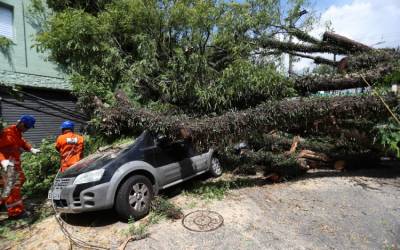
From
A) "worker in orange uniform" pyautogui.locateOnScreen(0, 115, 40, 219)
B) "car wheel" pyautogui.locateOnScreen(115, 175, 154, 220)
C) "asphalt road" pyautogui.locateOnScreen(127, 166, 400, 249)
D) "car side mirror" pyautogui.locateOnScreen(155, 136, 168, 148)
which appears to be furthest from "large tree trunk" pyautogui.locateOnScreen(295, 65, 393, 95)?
"worker in orange uniform" pyautogui.locateOnScreen(0, 115, 40, 219)

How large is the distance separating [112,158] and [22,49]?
8902 mm

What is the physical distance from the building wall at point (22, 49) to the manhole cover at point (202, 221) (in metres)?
9.61

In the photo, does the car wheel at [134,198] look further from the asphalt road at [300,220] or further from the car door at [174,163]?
the car door at [174,163]

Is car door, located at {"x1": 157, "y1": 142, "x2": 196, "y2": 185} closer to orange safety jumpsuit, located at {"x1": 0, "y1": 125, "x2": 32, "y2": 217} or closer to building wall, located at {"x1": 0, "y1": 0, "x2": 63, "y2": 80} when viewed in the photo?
orange safety jumpsuit, located at {"x1": 0, "y1": 125, "x2": 32, "y2": 217}

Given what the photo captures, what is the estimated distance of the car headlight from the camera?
453 cm

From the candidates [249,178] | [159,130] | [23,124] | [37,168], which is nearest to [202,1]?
[159,130]

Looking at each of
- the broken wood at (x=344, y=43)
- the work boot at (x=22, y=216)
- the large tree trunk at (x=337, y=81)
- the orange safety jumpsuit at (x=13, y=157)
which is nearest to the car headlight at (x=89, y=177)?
the orange safety jumpsuit at (x=13, y=157)

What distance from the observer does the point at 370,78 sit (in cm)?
733

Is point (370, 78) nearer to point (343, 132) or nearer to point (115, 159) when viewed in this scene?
point (343, 132)

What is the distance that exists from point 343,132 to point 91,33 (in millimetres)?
8481

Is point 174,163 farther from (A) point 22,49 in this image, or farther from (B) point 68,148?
(A) point 22,49

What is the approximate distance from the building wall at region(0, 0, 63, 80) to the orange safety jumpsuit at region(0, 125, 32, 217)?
6.36 metres

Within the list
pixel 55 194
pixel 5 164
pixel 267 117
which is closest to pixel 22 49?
pixel 5 164

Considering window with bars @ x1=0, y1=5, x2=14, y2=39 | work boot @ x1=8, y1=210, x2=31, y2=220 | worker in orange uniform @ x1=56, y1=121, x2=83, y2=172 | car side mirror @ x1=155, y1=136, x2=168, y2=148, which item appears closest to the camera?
work boot @ x1=8, y1=210, x2=31, y2=220
